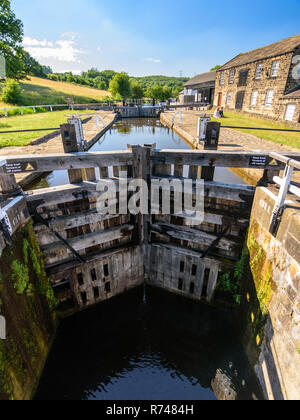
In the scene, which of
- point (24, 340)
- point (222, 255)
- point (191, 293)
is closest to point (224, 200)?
point (222, 255)

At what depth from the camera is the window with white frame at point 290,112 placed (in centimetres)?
1994

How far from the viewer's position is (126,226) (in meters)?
6.64

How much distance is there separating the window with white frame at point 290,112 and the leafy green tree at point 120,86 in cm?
5575

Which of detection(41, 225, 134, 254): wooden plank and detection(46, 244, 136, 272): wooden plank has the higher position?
detection(41, 225, 134, 254): wooden plank

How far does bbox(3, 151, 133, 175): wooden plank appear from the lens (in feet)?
15.4

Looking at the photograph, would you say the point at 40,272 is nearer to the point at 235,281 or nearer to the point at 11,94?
the point at 235,281

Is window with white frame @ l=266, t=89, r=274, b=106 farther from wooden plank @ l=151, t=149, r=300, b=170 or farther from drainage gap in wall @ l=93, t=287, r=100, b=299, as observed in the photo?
drainage gap in wall @ l=93, t=287, r=100, b=299

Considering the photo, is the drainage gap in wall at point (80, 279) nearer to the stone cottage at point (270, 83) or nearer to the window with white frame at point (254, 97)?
the stone cottage at point (270, 83)

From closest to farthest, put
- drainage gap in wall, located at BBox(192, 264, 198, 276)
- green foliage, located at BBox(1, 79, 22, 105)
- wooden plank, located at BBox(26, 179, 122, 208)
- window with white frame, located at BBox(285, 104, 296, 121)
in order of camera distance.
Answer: wooden plank, located at BBox(26, 179, 122, 208), drainage gap in wall, located at BBox(192, 264, 198, 276), window with white frame, located at BBox(285, 104, 296, 121), green foliage, located at BBox(1, 79, 22, 105)

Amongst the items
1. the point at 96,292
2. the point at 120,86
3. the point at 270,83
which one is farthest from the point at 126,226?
the point at 120,86

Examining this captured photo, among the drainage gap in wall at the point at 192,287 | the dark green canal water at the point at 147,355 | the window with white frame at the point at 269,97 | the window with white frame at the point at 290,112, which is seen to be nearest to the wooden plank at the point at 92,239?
the dark green canal water at the point at 147,355

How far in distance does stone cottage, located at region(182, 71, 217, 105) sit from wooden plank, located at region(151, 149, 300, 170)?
42.6 m

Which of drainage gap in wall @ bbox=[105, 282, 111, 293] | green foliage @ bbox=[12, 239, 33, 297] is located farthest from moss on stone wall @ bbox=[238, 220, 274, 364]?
green foliage @ bbox=[12, 239, 33, 297]
